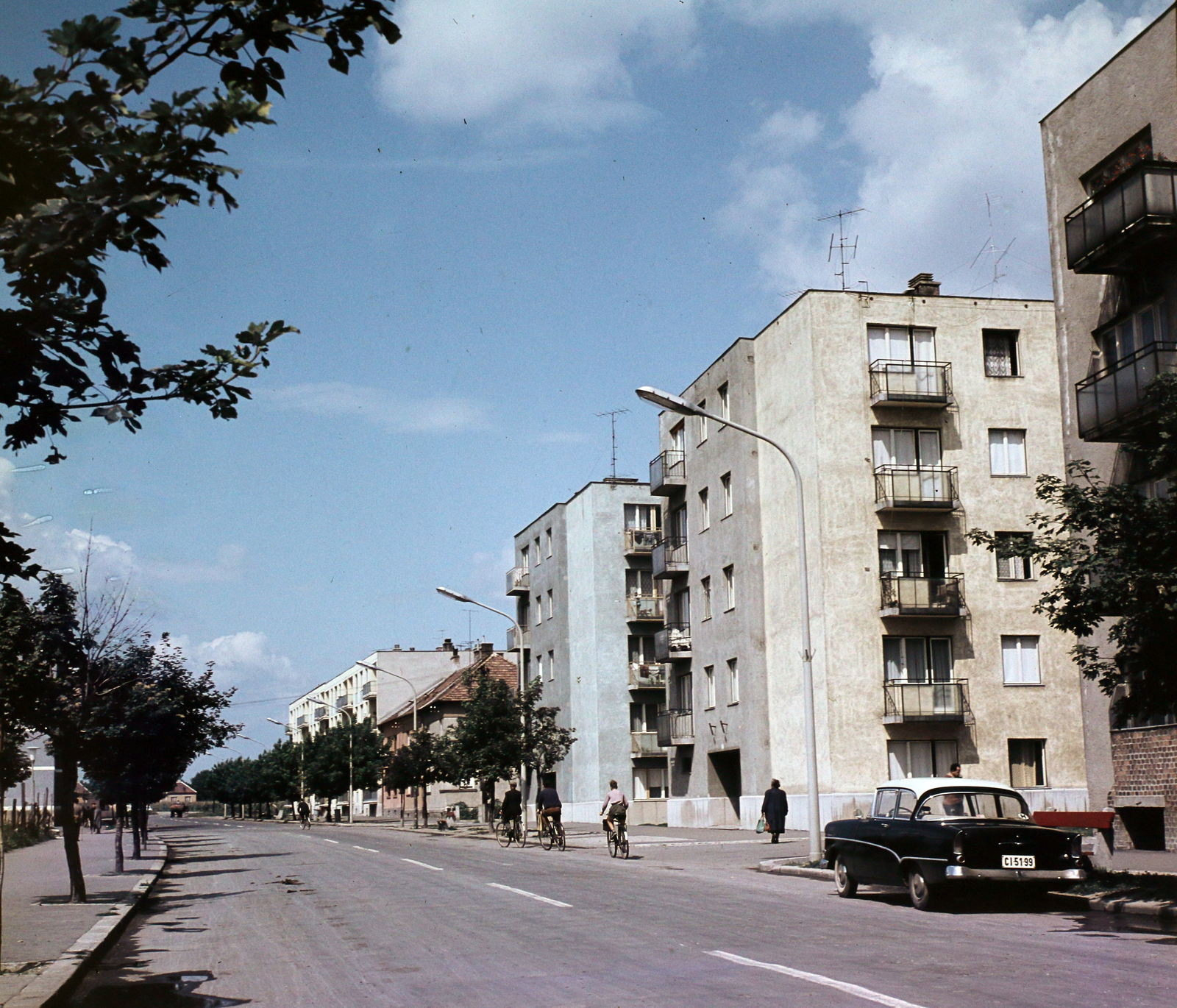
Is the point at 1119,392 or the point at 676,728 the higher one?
the point at 1119,392

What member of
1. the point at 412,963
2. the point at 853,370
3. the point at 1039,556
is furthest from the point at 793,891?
the point at 853,370

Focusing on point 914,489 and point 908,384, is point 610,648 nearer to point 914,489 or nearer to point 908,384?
point 914,489

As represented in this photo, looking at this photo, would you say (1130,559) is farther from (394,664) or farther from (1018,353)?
(394,664)

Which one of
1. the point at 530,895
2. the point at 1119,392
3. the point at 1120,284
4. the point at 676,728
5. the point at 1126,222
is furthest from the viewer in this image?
the point at 676,728

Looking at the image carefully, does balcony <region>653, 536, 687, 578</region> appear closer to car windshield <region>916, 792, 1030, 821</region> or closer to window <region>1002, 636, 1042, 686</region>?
window <region>1002, 636, 1042, 686</region>

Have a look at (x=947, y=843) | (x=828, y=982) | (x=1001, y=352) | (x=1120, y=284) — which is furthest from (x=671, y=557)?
(x=828, y=982)

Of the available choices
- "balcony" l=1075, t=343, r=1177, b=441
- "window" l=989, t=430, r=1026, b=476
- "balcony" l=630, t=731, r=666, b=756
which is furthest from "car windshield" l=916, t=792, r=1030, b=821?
"balcony" l=630, t=731, r=666, b=756

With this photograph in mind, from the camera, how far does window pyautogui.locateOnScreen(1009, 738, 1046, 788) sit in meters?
36.9

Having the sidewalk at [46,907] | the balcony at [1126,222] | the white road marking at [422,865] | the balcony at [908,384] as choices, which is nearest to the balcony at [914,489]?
the balcony at [908,384]

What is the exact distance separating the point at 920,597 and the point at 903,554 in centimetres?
155

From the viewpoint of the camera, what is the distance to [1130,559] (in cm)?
1380

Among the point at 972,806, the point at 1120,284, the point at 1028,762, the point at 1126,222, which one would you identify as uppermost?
the point at 1126,222

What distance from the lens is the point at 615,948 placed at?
11.5 m

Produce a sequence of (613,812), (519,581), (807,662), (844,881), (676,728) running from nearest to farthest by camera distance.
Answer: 1. (844,881)
2. (807,662)
3. (613,812)
4. (676,728)
5. (519,581)
